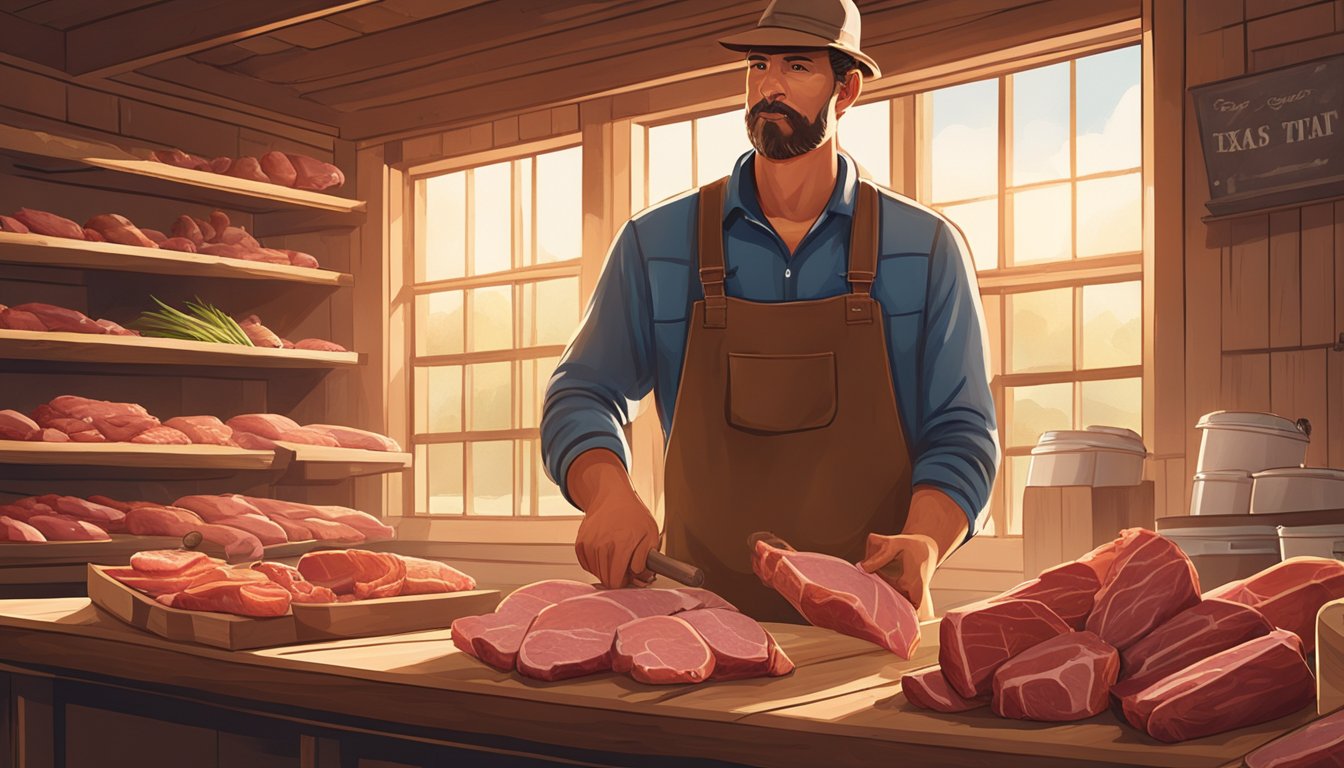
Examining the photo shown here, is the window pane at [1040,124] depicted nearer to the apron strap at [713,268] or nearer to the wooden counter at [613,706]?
the apron strap at [713,268]

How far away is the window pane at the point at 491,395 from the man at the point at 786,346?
290 centimetres

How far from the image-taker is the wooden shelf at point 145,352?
13.8ft

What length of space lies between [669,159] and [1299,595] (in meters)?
3.66

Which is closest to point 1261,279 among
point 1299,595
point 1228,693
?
point 1299,595

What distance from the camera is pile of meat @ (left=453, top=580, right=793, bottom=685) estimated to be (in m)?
1.50

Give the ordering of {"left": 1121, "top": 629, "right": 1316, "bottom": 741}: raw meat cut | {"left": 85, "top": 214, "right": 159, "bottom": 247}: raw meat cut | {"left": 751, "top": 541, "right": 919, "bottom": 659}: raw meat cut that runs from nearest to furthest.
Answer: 1. {"left": 1121, "top": 629, "right": 1316, "bottom": 741}: raw meat cut
2. {"left": 751, "top": 541, "right": 919, "bottom": 659}: raw meat cut
3. {"left": 85, "top": 214, "right": 159, "bottom": 247}: raw meat cut

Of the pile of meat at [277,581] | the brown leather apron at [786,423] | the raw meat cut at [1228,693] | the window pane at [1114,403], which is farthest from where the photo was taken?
the window pane at [1114,403]

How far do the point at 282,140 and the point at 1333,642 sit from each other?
5.07m

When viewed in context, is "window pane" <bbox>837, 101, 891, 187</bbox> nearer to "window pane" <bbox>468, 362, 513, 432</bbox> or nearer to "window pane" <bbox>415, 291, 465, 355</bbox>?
"window pane" <bbox>468, 362, 513, 432</bbox>

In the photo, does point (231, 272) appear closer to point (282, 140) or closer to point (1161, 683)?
point (282, 140)

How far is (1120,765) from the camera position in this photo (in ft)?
3.74

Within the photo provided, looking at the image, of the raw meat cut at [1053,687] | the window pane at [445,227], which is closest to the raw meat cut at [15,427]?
the window pane at [445,227]

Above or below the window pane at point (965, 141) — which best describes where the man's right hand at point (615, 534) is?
below

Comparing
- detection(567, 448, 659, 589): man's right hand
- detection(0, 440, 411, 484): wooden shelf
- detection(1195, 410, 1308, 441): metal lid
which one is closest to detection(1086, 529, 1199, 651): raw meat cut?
detection(567, 448, 659, 589): man's right hand
